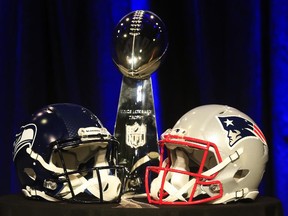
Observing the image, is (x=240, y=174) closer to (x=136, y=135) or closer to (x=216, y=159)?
(x=216, y=159)

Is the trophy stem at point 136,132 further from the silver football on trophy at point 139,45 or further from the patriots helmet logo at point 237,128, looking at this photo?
the patriots helmet logo at point 237,128

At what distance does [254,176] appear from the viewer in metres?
1.53

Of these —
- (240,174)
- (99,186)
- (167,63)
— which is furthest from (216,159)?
(167,63)

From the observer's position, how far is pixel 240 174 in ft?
5.08

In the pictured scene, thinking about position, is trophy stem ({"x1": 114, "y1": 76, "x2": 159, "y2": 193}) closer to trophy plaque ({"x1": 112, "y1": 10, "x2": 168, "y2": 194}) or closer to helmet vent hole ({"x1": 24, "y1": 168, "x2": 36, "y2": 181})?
trophy plaque ({"x1": 112, "y1": 10, "x2": 168, "y2": 194})

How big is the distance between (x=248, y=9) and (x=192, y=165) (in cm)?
70

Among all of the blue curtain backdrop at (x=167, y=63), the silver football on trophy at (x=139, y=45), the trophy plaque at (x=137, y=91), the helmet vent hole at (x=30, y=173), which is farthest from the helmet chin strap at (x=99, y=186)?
the blue curtain backdrop at (x=167, y=63)

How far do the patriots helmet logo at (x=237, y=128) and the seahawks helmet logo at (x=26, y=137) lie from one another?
1.57ft

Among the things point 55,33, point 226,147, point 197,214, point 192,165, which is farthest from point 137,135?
point 55,33

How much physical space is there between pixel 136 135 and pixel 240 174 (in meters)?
0.38

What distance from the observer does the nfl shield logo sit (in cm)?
181

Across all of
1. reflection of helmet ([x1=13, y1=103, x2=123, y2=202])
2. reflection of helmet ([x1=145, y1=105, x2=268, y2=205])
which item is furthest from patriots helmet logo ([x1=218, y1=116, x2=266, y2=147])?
reflection of helmet ([x1=13, y1=103, x2=123, y2=202])

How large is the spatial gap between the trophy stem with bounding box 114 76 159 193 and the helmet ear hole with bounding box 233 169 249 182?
1.06 feet

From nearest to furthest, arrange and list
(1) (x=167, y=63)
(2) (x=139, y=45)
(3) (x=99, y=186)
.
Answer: (3) (x=99, y=186), (2) (x=139, y=45), (1) (x=167, y=63)
